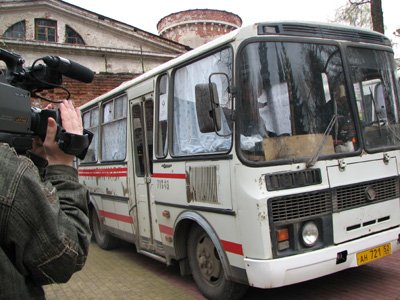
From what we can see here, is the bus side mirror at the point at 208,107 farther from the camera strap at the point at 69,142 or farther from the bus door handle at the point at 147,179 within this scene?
the camera strap at the point at 69,142

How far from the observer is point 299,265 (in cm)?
382

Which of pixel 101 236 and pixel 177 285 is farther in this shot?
pixel 101 236

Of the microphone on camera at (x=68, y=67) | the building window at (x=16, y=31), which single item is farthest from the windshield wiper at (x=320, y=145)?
the building window at (x=16, y=31)

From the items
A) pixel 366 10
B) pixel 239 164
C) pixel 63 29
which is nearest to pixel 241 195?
pixel 239 164

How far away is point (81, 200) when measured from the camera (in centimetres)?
155

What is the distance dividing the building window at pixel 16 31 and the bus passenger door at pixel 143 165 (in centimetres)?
2037

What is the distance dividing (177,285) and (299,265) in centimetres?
212

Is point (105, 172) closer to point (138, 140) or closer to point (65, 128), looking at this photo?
point (138, 140)

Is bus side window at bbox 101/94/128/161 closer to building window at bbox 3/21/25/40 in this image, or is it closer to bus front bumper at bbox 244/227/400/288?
bus front bumper at bbox 244/227/400/288

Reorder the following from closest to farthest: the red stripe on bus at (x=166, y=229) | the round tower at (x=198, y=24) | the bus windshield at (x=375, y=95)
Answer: the bus windshield at (x=375, y=95), the red stripe on bus at (x=166, y=229), the round tower at (x=198, y=24)

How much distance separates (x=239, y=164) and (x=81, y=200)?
8.31ft

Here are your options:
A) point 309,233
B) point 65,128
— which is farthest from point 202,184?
point 65,128

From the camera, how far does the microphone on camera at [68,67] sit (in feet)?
5.66

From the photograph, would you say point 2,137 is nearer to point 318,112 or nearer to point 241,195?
point 241,195
